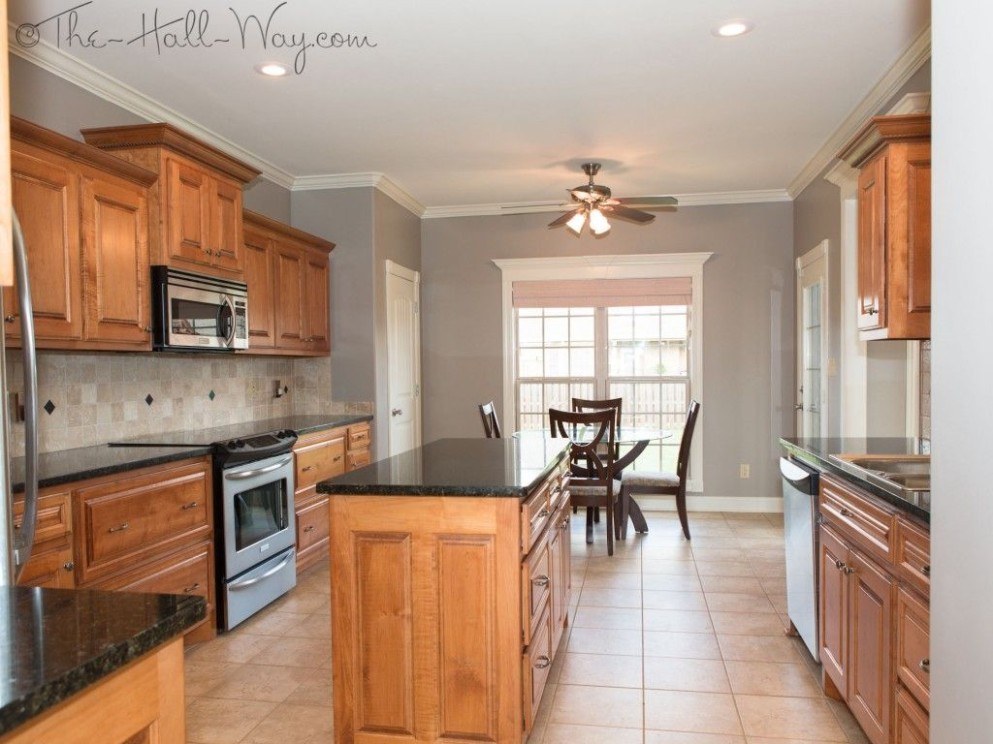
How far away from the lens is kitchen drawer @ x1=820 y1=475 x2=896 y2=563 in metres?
2.07

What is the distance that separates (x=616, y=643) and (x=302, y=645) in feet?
4.54

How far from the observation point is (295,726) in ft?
8.61

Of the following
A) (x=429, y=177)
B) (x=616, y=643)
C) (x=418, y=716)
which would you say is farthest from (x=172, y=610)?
(x=429, y=177)

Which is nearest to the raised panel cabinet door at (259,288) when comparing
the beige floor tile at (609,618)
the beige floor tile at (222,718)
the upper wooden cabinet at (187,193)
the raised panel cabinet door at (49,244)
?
the upper wooden cabinet at (187,193)

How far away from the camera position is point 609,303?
637 centimetres

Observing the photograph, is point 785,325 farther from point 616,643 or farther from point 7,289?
point 7,289

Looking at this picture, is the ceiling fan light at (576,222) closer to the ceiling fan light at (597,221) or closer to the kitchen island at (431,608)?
the ceiling fan light at (597,221)

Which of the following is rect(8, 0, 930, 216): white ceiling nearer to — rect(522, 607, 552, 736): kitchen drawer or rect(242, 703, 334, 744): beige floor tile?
rect(522, 607, 552, 736): kitchen drawer

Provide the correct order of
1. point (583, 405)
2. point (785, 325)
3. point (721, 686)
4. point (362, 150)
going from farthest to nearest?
point (785, 325) < point (583, 405) < point (362, 150) < point (721, 686)

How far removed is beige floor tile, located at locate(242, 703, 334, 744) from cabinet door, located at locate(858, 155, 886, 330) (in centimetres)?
235

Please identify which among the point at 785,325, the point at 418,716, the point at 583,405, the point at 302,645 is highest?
the point at 785,325

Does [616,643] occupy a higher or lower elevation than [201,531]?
lower

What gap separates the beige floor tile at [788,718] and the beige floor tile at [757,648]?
0.38m

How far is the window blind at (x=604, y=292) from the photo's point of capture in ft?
20.6
